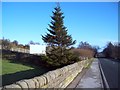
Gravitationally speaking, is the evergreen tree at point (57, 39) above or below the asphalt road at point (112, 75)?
above

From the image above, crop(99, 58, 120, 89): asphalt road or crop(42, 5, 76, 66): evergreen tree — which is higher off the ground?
crop(42, 5, 76, 66): evergreen tree

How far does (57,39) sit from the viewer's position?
1764 inches

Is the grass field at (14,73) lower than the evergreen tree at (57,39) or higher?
lower

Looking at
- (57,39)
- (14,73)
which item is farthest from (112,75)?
(57,39)

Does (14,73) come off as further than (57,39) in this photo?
No

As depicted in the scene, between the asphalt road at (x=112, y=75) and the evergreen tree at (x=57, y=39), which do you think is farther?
the evergreen tree at (x=57, y=39)

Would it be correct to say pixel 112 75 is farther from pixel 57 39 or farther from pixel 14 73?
pixel 57 39

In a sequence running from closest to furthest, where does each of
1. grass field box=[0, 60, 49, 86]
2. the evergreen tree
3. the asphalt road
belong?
the asphalt road < grass field box=[0, 60, 49, 86] < the evergreen tree

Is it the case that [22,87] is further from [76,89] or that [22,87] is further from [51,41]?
[51,41]

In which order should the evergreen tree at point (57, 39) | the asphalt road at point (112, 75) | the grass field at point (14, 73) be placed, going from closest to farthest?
the asphalt road at point (112, 75), the grass field at point (14, 73), the evergreen tree at point (57, 39)

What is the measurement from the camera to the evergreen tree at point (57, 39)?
4328 cm

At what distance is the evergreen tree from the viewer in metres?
43.3

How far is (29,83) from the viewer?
6215 mm

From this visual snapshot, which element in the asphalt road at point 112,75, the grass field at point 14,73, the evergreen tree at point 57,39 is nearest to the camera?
the asphalt road at point 112,75
